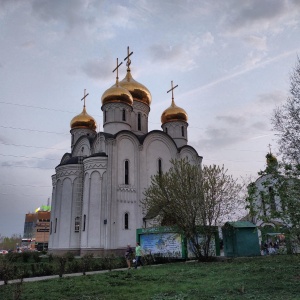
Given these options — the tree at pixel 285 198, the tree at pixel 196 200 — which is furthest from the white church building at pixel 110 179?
the tree at pixel 285 198

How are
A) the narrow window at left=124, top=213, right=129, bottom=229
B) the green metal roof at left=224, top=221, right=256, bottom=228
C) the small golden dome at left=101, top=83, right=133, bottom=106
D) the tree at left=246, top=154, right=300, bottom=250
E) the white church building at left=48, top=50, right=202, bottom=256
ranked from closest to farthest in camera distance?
1. the tree at left=246, top=154, right=300, bottom=250
2. the green metal roof at left=224, top=221, right=256, bottom=228
3. the white church building at left=48, top=50, right=202, bottom=256
4. the narrow window at left=124, top=213, right=129, bottom=229
5. the small golden dome at left=101, top=83, right=133, bottom=106

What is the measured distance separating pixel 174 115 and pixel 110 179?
11.6m

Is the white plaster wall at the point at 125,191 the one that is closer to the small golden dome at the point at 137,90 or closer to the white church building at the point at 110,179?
the white church building at the point at 110,179

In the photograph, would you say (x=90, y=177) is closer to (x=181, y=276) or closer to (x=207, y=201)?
(x=207, y=201)

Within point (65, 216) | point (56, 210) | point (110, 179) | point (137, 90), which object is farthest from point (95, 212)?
point (137, 90)

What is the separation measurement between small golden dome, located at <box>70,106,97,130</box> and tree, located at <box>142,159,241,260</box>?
16332 mm

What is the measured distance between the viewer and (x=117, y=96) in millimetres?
27031

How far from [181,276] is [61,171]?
57.1 feet

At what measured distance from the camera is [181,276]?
10.4 m

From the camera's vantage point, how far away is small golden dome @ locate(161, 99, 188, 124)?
3167 centimetres

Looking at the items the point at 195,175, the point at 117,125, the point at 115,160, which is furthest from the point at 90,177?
the point at 195,175

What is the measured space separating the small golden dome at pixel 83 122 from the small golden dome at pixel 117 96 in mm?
4211

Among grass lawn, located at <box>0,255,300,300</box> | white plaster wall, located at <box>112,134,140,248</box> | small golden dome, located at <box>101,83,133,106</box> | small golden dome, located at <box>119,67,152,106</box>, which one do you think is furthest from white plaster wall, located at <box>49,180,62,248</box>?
grass lawn, located at <box>0,255,300,300</box>

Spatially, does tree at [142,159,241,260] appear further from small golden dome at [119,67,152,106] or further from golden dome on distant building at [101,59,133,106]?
small golden dome at [119,67,152,106]
